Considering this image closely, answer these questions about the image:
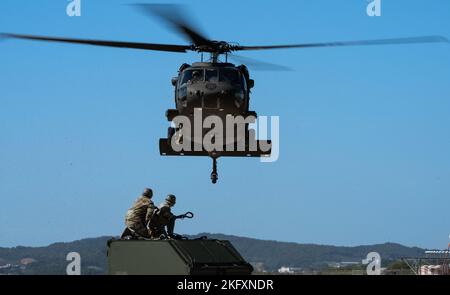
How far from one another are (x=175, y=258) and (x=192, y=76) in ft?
47.3

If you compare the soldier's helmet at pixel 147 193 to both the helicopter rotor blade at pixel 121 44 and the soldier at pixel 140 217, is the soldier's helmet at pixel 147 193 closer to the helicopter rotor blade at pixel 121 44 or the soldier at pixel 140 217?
the soldier at pixel 140 217

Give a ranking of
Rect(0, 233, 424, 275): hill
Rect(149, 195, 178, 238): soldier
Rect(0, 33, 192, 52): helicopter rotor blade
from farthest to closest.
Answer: Rect(0, 233, 424, 275): hill
Rect(0, 33, 192, 52): helicopter rotor blade
Rect(149, 195, 178, 238): soldier

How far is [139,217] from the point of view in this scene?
20469 mm

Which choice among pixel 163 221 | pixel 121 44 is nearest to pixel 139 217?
pixel 163 221

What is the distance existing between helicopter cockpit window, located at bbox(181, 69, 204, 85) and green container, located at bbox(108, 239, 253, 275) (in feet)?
43.1

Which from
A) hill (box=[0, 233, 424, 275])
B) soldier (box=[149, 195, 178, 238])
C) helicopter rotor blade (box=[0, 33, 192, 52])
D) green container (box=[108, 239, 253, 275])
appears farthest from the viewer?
hill (box=[0, 233, 424, 275])

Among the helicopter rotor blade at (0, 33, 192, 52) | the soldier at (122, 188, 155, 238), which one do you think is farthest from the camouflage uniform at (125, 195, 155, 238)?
the helicopter rotor blade at (0, 33, 192, 52)

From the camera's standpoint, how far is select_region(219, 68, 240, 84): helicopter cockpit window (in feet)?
106

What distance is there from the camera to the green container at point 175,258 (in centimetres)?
1888

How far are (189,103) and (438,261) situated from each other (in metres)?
8.83

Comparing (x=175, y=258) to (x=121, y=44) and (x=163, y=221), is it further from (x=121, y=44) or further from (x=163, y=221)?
(x=121, y=44)

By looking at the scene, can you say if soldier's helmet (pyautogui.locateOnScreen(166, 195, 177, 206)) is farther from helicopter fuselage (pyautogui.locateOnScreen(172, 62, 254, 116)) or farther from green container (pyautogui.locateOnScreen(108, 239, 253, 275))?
helicopter fuselage (pyautogui.locateOnScreen(172, 62, 254, 116))
